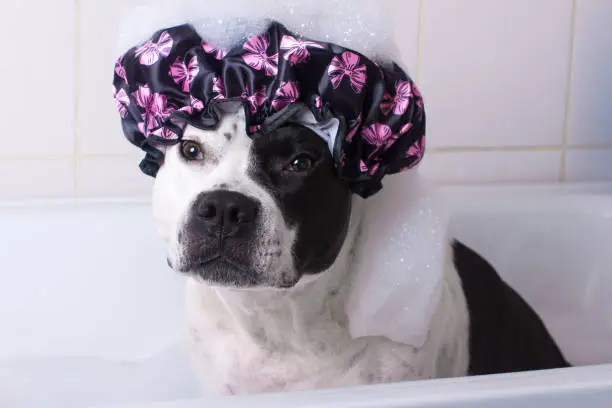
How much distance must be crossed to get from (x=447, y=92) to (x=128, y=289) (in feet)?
2.42

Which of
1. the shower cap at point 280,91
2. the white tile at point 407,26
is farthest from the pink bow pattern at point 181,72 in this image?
the white tile at point 407,26

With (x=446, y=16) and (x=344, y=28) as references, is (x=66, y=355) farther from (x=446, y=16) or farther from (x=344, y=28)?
(x=446, y=16)

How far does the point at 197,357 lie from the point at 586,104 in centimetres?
107

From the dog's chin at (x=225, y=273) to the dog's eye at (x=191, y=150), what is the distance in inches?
A: 5.2

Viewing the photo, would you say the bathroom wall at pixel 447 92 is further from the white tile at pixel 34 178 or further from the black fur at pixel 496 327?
the black fur at pixel 496 327

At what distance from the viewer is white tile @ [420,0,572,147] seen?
66.2 inches

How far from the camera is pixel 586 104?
5.90ft

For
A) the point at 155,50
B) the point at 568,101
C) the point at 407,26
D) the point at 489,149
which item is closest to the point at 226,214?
the point at 155,50

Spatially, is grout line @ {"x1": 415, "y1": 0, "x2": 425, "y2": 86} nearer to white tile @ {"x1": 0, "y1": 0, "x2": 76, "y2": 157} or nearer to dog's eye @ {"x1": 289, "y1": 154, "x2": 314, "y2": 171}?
white tile @ {"x1": 0, "y1": 0, "x2": 76, "y2": 157}

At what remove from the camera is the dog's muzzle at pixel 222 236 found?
883mm

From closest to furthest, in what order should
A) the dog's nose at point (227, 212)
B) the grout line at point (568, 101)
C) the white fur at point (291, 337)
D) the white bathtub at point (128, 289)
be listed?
the dog's nose at point (227, 212) < the white fur at point (291, 337) < the white bathtub at point (128, 289) < the grout line at point (568, 101)

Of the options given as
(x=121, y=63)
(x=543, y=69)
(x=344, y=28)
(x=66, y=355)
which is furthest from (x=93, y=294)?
(x=543, y=69)

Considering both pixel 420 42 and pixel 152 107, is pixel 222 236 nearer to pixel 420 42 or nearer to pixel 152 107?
pixel 152 107

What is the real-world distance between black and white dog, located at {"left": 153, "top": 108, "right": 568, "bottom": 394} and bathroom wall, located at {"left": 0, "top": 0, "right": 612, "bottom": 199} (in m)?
0.51
